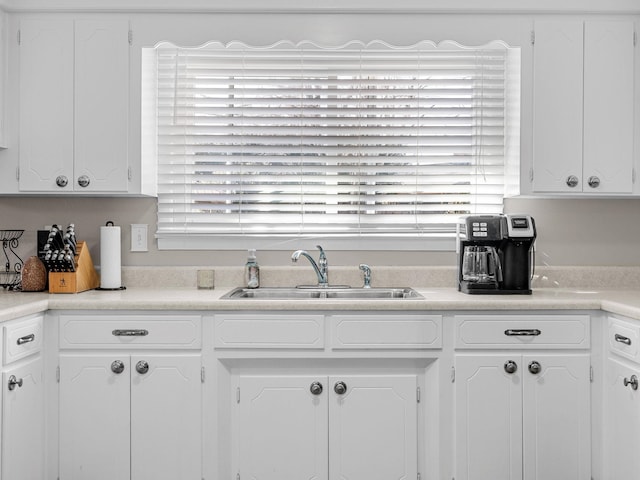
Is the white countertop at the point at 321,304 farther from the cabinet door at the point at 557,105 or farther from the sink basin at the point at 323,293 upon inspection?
the cabinet door at the point at 557,105

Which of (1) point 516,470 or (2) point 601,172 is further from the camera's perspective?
(2) point 601,172

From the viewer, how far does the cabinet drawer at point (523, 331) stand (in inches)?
90.4

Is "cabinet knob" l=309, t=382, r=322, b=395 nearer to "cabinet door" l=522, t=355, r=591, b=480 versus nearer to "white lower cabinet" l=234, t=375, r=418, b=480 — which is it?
"white lower cabinet" l=234, t=375, r=418, b=480

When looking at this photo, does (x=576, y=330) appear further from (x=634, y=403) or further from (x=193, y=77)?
(x=193, y=77)

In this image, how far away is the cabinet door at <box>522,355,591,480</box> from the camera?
2277 mm

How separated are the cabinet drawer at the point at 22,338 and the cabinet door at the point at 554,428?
1.93 m

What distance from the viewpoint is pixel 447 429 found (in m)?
2.30

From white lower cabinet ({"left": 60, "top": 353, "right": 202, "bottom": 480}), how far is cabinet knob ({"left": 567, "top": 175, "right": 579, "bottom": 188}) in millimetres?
1896

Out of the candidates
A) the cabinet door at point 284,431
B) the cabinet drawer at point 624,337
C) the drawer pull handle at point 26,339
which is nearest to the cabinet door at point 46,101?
the drawer pull handle at point 26,339

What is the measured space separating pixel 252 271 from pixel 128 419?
88cm

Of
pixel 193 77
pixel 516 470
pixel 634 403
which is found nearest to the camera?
pixel 634 403

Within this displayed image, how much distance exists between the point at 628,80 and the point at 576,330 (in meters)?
1.21

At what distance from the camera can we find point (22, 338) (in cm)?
212

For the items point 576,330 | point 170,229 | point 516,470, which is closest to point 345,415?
point 516,470
